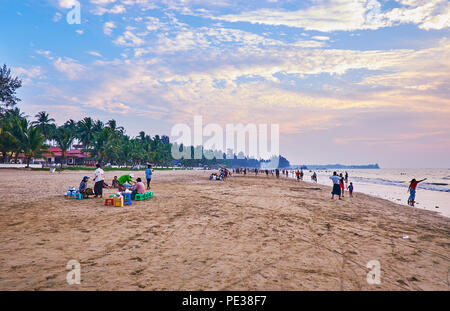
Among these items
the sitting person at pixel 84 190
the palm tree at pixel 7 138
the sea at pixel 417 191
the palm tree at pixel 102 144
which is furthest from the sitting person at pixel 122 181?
the palm tree at pixel 102 144

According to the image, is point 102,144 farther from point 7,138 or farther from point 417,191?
point 417,191

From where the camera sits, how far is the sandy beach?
406cm

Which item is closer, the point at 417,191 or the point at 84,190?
the point at 84,190

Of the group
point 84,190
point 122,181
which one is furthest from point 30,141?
point 122,181

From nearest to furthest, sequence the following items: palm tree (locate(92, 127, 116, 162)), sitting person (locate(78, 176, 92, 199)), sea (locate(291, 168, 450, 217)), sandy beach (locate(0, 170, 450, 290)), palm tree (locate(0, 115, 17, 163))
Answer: sandy beach (locate(0, 170, 450, 290))
sitting person (locate(78, 176, 92, 199))
sea (locate(291, 168, 450, 217))
palm tree (locate(0, 115, 17, 163))
palm tree (locate(92, 127, 116, 162))

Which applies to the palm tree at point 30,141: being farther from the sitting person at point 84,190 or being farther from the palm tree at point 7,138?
the sitting person at point 84,190

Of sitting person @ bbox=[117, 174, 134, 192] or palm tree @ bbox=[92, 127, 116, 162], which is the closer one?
sitting person @ bbox=[117, 174, 134, 192]

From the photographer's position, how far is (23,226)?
7.12 meters

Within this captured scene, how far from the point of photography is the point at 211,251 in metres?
5.48

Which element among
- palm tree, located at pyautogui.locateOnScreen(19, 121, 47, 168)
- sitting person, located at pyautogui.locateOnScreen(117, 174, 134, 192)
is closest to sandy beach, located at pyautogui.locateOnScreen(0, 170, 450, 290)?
sitting person, located at pyautogui.locateOnScreen(117, 174, 134, 192)

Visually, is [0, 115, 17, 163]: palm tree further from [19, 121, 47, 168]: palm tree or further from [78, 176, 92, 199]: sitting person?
[78, 176, 92, 199]: sitting person
